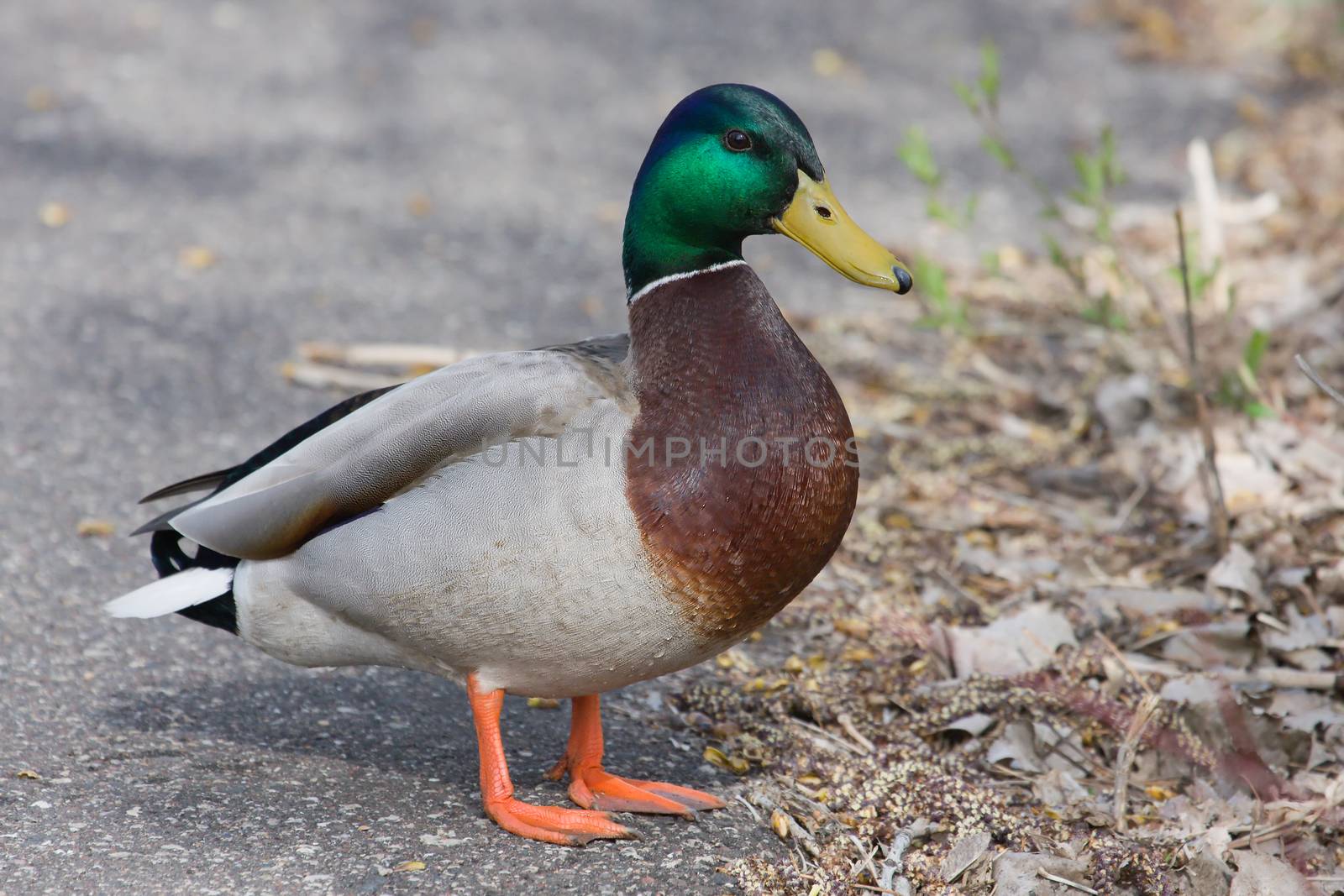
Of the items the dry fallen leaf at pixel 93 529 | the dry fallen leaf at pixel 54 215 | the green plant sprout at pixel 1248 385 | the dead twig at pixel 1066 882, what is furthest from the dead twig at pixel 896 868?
the dry fallen leaf at pixel 54 215

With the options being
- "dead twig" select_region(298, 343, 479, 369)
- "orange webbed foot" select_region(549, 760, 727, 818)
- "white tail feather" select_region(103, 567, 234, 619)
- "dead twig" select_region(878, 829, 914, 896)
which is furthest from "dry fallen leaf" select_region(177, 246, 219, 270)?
"dead twig" select_region(878, 829, 914, 896)

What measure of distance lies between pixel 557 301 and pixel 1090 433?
2155mm

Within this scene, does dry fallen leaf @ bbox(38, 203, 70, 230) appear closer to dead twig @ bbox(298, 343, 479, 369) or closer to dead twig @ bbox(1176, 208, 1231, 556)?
dead twig @ bbox(298, 343, 479, 369)

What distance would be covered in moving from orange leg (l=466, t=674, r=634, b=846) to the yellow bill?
3.38ft

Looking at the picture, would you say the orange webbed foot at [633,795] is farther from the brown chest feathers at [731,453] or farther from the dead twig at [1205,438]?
the dead twig at [1205,438]

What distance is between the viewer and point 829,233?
2.59m

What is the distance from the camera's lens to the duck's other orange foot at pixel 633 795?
8.89ft

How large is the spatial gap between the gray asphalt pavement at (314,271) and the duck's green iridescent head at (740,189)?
43.3 inches

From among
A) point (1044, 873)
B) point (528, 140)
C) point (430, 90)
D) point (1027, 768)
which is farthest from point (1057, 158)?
point (1044, 873)

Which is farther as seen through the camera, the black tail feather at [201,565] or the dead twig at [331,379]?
the dead twig at [331,379]

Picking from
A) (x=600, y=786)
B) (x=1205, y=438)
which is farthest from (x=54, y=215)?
(x=1205, y=438)

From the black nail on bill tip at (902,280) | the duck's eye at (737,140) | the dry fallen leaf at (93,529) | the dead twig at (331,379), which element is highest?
the duck's eye at (737,140)

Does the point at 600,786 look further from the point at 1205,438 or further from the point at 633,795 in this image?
the point at 1205,438

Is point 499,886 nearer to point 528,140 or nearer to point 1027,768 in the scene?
point 1027,768
